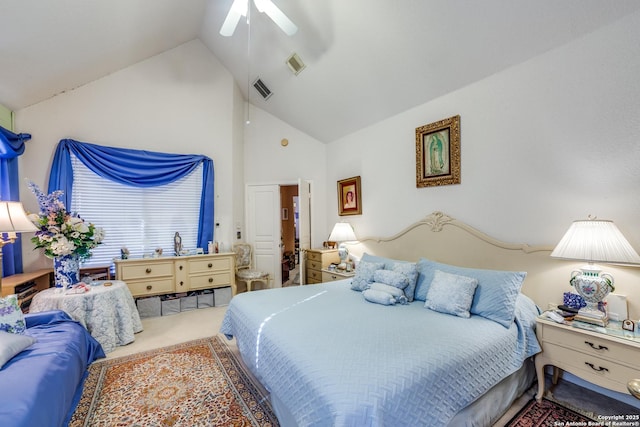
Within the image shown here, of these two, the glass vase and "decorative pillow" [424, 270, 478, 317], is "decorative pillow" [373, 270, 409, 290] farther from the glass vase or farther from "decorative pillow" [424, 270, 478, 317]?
the glass vase

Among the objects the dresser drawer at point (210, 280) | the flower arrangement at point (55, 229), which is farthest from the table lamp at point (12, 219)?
the dresser drawer at point (210, 280)

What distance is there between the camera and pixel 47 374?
1.53 meters

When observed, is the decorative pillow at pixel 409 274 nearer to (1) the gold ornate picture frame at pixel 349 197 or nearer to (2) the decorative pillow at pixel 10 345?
(1) the gold ornate picture frame at pixel 349 197

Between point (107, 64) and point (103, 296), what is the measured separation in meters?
2.98

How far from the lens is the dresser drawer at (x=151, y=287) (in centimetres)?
360

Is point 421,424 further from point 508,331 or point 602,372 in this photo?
point 602,372

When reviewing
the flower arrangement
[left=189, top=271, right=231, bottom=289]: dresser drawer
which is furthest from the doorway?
the flower arrangement

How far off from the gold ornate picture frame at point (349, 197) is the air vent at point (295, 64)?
1.69m

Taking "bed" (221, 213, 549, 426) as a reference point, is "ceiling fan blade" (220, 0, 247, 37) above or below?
above

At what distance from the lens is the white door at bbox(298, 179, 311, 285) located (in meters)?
4.47

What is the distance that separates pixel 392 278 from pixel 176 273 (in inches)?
119

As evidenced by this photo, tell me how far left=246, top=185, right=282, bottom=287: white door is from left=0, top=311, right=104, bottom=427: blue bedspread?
2.69 m

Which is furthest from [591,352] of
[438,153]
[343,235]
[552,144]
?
[343,235]

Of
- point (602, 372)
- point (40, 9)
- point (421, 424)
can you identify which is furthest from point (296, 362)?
point (40, 9)
